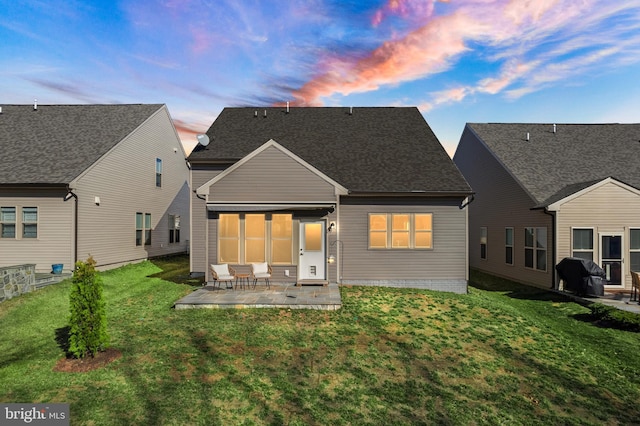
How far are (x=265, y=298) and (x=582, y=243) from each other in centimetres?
1334

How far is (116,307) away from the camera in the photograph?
35.4ft

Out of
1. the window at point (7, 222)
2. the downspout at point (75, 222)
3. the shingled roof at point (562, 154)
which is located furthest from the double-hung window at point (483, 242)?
the window at point (7, 222)

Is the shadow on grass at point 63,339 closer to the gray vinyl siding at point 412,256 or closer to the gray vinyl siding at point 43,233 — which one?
the gray vinyl siding at point 43,233

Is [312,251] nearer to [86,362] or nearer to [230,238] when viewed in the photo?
[230,238]

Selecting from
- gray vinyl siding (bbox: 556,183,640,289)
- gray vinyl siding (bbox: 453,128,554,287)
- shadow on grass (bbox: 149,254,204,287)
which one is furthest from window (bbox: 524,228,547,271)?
shadow on grass (bbox: 149,254,204,287)

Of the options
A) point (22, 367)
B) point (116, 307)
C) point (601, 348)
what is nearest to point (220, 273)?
point (116, 307)

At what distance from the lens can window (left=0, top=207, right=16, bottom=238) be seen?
14820 mm

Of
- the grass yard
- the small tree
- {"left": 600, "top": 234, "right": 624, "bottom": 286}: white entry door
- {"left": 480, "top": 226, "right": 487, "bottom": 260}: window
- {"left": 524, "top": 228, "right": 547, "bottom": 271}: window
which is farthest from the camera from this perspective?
{"left": 480, "top": 226, "right": 487, "bottom": 260}: window

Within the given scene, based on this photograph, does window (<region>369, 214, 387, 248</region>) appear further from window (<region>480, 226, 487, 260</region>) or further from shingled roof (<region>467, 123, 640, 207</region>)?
window (<region>480, 226, 487, 260</region>)

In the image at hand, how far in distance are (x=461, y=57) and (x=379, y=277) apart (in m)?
14.1

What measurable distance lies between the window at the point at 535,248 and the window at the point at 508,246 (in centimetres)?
125

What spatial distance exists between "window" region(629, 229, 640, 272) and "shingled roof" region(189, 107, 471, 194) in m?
7.46

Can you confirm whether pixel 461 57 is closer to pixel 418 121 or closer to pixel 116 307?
pixel 418 121

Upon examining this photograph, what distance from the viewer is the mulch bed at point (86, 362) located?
261 inches
